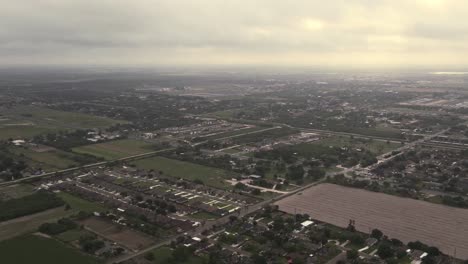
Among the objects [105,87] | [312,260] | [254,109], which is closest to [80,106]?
[254,109]

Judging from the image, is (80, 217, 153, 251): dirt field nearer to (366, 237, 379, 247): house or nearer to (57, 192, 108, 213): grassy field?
(57, 192, 108, 213): grassy field

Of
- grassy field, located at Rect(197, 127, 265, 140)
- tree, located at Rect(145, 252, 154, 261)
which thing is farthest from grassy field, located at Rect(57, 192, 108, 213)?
grassy field, located at Rect(197, 127, 265, 140)

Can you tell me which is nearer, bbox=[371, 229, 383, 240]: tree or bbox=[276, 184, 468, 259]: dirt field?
bbox=[371, 229, 383, 240]: tree

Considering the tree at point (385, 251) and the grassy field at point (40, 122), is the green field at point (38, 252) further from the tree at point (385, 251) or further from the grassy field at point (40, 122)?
the grassy field at point (40, 122)

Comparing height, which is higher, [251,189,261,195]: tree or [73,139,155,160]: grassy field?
[73,139,155,160]: grassy field

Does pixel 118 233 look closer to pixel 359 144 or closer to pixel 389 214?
pixel 389 214

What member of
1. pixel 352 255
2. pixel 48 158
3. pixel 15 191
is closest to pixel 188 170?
pixel 15 191

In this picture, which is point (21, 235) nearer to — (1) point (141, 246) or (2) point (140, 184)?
(1) point (141, 246)
